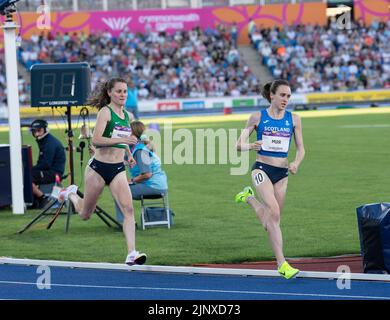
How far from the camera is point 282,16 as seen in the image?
189 ft

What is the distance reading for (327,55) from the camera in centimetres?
5472

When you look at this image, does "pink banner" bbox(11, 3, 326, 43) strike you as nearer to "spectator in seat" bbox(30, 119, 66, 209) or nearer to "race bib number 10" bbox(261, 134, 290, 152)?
"spectator in seat" bbox(30, 119, 66, 209)

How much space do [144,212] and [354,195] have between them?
4.42m

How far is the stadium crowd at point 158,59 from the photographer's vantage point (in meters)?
49.9

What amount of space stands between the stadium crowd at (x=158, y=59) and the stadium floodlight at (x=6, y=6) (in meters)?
33.6

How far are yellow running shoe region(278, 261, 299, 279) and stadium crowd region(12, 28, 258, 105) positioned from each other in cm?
3982

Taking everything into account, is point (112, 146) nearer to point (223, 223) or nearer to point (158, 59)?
point (223, 223)

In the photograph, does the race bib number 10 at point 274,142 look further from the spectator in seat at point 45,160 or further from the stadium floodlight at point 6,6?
the spectator in seat at point 45,160

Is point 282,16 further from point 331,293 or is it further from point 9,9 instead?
point 331,293

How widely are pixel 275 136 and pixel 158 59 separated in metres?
43.0

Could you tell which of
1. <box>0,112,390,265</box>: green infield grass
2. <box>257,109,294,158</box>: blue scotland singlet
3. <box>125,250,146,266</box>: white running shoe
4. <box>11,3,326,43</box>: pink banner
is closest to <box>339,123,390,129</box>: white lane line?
<box>0,112,390,265</box>: green infield grass

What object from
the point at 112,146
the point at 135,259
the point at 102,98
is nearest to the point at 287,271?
the point at 135,259

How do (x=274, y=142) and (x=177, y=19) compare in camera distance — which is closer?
(x=274, y=142)

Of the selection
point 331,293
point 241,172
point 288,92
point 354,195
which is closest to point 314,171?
point 241,172
